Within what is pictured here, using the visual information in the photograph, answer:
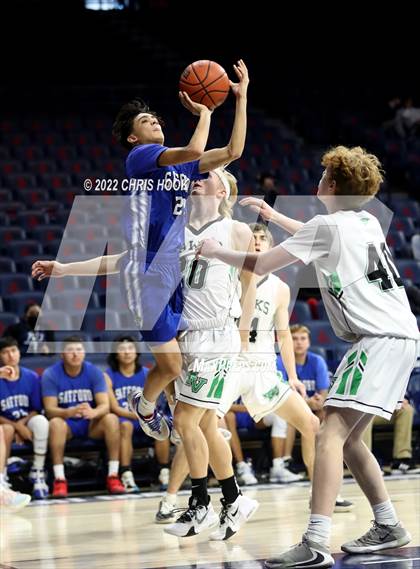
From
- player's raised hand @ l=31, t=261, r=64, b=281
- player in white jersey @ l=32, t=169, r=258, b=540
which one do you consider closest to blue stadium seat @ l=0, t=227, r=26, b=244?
player in white jersey @ l=32, t=169, r=258, b=540

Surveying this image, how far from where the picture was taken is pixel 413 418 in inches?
401

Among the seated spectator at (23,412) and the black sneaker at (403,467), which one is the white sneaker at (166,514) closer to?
the seated spectator at (23,412)

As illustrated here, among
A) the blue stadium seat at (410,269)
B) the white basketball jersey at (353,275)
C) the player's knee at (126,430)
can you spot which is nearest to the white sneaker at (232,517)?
the white basketball jersey at (353,275)

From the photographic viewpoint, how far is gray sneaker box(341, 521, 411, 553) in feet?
17.0

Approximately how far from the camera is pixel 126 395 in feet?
30.9

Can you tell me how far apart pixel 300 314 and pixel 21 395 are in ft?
10.1

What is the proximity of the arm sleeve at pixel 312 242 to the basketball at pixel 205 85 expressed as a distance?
1.02 m

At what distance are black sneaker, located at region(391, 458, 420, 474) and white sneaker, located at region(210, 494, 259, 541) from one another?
385cm

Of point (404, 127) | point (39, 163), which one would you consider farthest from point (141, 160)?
point (404, 127)

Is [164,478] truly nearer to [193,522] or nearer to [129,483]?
[129,483]

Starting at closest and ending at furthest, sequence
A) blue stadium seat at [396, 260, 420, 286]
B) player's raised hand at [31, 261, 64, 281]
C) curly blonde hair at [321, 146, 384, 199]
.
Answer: curly blonde hair at [321, 146, 384, 199] < player's raised hand at [31, 261, 64, 281] < blue stadium seat at [396, 260, 420, 286]

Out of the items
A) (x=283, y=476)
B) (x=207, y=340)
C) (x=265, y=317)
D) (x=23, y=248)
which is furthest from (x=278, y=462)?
(x=23, y=248)

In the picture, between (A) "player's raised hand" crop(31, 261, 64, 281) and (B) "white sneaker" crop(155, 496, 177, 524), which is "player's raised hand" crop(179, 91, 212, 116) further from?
(B) "white sneaker" crop(155, 496, 177, 524)

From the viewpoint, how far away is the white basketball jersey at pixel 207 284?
6.00 metres
